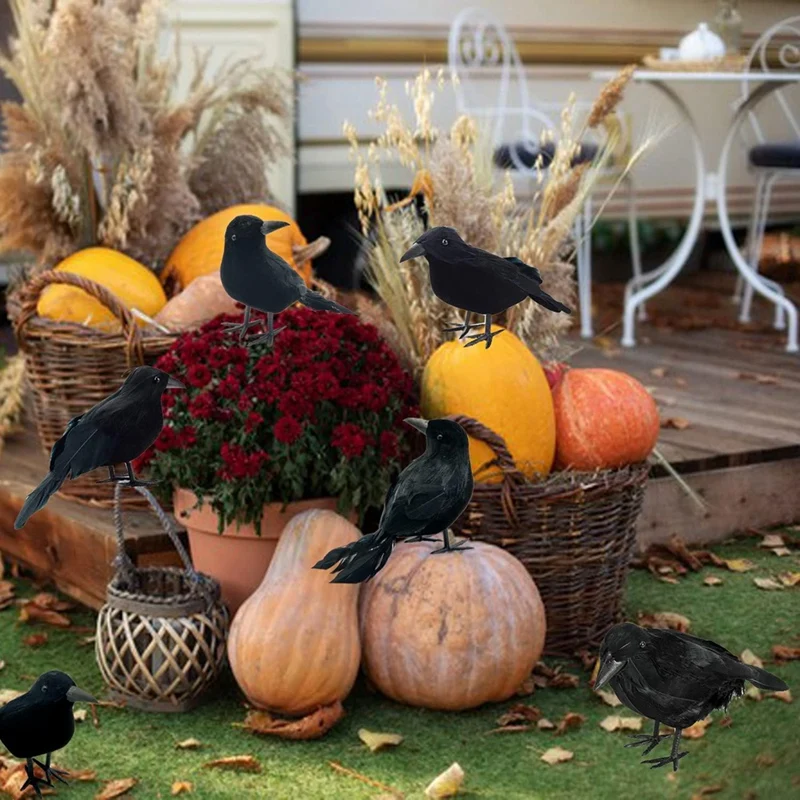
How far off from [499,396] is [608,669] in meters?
2.06

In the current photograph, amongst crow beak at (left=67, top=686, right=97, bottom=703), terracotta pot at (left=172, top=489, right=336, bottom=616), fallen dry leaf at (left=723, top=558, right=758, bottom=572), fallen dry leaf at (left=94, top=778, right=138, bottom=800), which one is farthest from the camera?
fallen dry leaf at (left=723, top=558, right=758, bottom=572)

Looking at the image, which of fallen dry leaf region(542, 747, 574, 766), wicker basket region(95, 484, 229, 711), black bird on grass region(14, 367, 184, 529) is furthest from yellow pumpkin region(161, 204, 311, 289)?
black bird on grass region(14, 367, 184, 529)

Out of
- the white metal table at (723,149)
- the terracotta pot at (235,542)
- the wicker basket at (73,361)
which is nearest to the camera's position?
the terracotta pot at (235,542)

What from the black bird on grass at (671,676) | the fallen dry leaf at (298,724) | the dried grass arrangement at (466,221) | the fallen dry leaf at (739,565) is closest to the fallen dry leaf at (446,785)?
the fallen dry leaf at (298,724)

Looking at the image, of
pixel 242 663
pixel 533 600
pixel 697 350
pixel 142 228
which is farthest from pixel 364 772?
pixel 697 350

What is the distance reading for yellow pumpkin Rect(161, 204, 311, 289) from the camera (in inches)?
122

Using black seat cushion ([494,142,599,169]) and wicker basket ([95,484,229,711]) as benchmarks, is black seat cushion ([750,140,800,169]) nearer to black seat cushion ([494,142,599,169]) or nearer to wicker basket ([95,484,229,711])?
black seat cushion ([494,142,599,169])

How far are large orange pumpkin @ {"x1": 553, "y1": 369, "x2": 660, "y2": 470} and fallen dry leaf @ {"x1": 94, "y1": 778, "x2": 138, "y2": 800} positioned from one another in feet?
3.70

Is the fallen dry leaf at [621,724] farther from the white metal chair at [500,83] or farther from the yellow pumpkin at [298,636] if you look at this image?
the white metal chair at [500,83]

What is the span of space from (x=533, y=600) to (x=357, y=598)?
1.13ft

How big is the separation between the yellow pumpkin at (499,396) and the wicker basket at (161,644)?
1.98 feet

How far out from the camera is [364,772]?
2.22m

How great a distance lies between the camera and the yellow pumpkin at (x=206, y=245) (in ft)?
10.2

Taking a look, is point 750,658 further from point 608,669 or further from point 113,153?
point 608,669
